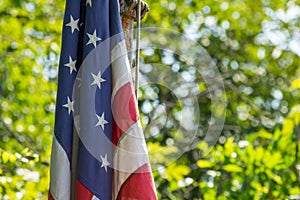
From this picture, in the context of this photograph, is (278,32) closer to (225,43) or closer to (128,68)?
(225,43)

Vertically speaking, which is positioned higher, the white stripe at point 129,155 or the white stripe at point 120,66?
the white stripe at point 120,66

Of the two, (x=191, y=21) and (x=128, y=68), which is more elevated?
(x=191, y=21)

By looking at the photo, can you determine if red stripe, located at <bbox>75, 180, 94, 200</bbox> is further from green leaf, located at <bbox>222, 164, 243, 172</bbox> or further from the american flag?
green leaf, located at <bbox>222, 164, 243, 172</bbox>

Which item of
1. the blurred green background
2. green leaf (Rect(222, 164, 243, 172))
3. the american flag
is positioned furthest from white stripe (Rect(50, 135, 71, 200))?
the blurred green background

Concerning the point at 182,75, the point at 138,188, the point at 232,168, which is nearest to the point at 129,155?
the point at 138,188

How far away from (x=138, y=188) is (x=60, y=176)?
7.6 inches

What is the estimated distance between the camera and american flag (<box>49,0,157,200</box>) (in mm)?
1418

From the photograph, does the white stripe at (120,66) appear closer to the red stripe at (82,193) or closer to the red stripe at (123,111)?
the red stripe at (123,111)

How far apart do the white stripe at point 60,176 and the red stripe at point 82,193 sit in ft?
0.09

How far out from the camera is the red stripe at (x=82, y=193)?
1.42 meters

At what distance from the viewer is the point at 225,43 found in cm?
451

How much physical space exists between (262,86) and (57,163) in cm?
332

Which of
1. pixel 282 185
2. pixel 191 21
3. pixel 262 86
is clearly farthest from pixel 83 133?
pixel 262 86

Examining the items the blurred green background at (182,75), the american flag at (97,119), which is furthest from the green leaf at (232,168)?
the american flag at (97,119)
